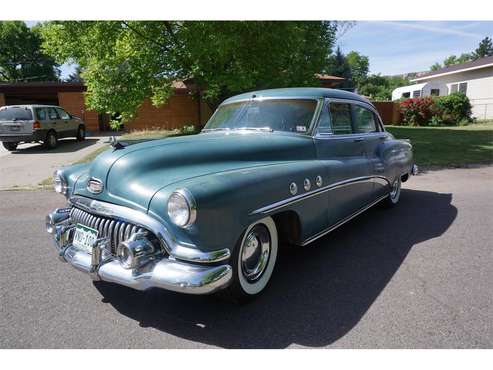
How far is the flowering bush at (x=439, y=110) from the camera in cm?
2364

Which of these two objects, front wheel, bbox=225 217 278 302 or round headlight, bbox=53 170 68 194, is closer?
front wheel, bbox=225 217 278 302

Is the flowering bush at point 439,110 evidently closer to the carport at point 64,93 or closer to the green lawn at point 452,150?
the green lawn at point 452,150

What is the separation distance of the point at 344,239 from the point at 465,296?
5.11ft

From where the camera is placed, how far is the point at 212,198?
257 centimetres

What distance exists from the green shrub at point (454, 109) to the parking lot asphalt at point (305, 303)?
21.8m

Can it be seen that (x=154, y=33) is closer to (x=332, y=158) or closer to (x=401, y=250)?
(x=332, y=158)

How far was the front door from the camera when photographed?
389 cm

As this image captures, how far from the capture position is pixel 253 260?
3115 millimetres

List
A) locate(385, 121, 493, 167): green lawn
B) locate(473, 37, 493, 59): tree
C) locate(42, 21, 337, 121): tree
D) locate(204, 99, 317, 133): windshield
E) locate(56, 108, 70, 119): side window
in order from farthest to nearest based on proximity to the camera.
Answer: locate(473, 37, 493, 59): tree
locate(56, 108, 70, 119): side window
locate(42, 21, 337, 121): tree
locate(385, 121, 493, 167): green lawn
locate(204, 99, 317, 133): windshield

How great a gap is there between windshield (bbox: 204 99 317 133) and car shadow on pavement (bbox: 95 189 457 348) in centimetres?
138

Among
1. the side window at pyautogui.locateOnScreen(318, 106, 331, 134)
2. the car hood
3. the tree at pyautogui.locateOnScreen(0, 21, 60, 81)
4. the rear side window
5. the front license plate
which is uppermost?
the tree at pyautogui.locateOnScreen(0, 21, 60, 81)

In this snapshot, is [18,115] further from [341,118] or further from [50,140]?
[341,118]

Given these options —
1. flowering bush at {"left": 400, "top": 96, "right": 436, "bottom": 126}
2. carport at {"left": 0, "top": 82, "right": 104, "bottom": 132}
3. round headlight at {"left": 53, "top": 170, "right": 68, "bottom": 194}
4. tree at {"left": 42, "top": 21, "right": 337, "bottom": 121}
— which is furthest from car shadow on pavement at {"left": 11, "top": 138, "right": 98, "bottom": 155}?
flowering bush at {"left": 400, "top": 96, "right": 436, "bottom": 126}

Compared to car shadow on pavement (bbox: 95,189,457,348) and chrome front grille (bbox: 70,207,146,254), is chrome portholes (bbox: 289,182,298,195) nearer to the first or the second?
car shadow on pavement (bbox: 95,189,457,348)
